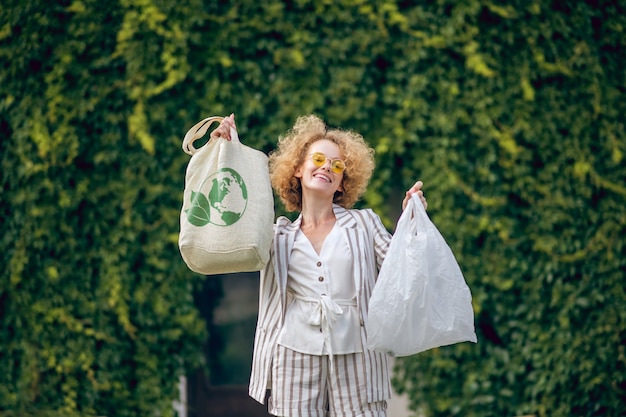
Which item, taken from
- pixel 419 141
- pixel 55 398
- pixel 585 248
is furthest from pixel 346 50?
pixel 55 398

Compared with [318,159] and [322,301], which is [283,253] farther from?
[318,159]

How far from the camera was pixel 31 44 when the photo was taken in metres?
4.86

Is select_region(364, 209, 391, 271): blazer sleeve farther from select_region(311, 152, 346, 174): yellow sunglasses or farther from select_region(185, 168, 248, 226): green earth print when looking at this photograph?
select_region(185, 168, 248, 226): green earth print

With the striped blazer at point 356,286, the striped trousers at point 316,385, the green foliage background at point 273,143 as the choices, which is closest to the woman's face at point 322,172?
the striped blazer at point 356,286

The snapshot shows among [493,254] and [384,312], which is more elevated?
[493,254]

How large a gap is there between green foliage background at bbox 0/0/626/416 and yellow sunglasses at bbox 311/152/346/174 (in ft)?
5.59

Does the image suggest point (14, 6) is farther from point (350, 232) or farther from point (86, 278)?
point (350, 232)

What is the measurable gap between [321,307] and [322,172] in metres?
0.48

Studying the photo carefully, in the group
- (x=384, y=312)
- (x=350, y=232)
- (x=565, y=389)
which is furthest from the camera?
(x=565, y=389)

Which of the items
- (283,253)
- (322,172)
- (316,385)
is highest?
(322,172)

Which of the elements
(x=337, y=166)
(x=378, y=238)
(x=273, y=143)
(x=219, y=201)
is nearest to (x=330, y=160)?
(x=337, y=166)

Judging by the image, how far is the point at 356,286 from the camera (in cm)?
302

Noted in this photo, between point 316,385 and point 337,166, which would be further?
point 337,166

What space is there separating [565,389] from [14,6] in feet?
11.8
